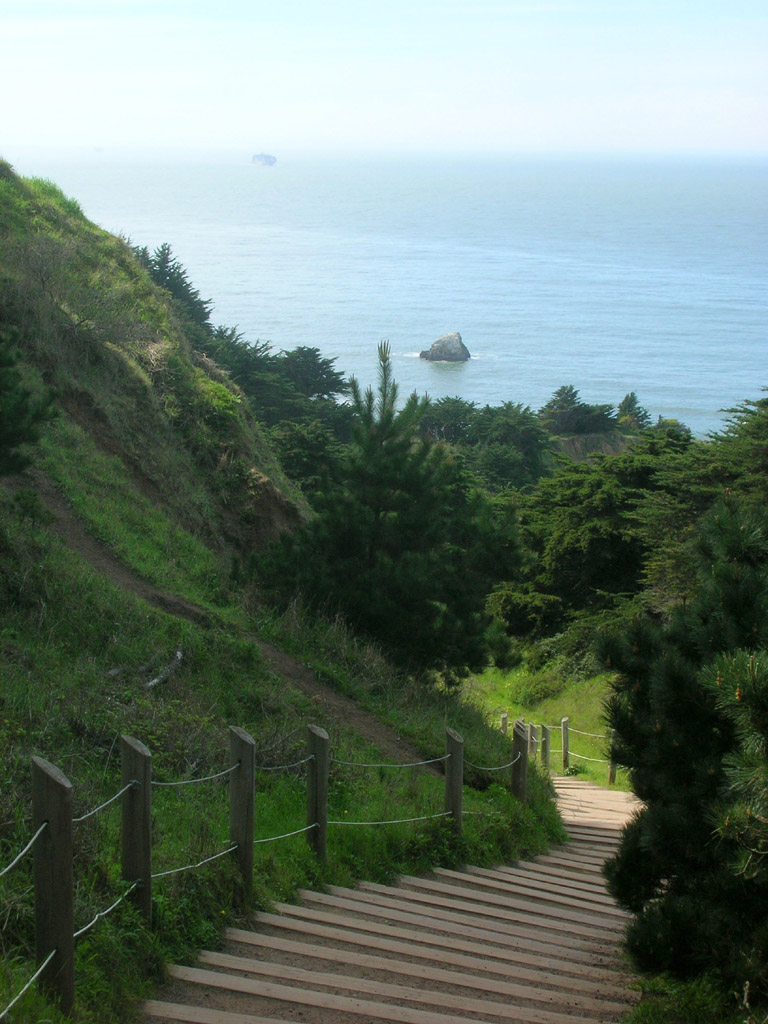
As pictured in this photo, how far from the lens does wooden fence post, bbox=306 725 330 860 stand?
6.18m

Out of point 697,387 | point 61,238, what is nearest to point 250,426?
point 61,238

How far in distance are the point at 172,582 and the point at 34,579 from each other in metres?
2.59

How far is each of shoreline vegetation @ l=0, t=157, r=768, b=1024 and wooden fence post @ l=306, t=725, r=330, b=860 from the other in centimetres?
12

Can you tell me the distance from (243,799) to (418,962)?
1223 mm

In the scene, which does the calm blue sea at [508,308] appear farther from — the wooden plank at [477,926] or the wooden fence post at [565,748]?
the wooden plank at [477,926]

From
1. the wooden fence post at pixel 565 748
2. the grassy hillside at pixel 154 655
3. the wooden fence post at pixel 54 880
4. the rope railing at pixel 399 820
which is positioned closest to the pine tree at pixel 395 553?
the grassy hillside at pixel 154 655

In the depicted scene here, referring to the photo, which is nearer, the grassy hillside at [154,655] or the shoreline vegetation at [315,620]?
the shoreline vegetation at [315,620]

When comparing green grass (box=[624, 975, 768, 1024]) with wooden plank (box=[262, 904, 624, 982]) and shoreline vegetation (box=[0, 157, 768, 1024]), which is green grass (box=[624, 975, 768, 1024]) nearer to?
shoreline vegetation (box=[0, 157, 768, 1024])

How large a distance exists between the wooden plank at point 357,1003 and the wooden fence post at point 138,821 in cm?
37

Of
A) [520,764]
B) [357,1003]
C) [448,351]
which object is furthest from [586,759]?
[448,351]

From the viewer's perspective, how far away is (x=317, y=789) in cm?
631

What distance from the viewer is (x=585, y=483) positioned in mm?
28250

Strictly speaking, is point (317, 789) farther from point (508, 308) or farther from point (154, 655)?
point (508, 308)

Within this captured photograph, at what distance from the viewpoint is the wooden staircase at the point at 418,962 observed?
168 inches
